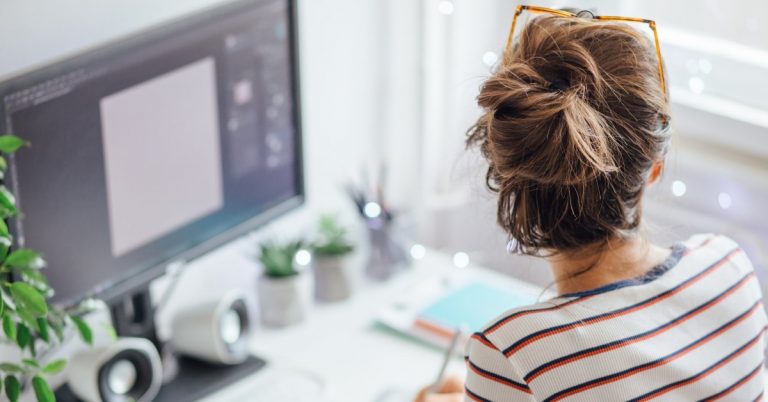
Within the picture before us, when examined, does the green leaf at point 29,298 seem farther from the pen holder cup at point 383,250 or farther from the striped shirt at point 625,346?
the pen holder cup at point 383,250

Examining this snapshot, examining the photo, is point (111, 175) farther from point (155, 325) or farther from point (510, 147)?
point (510, 147)

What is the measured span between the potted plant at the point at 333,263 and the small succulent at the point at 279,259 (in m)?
0.05

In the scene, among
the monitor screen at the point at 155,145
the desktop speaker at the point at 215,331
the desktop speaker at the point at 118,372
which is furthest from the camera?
the desktop speaker at the point at 215,331

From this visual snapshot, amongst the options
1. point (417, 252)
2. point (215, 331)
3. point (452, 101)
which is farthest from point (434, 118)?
point (215, 331)

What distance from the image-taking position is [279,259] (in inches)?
57.4

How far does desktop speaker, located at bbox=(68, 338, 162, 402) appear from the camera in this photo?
1.22m

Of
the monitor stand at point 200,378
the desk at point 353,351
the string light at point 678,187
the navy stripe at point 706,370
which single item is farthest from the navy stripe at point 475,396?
the string light at point 678,187

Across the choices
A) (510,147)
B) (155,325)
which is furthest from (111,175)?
(510,147)

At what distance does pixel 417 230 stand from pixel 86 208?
30.2 inches

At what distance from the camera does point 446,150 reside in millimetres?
1816

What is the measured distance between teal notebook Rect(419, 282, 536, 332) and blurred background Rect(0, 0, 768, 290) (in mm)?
95

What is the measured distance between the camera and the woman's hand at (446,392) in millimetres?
1168

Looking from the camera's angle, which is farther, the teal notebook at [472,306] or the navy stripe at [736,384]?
the teal notebook at [472,306]

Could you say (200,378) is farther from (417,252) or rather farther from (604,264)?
(604,264)
